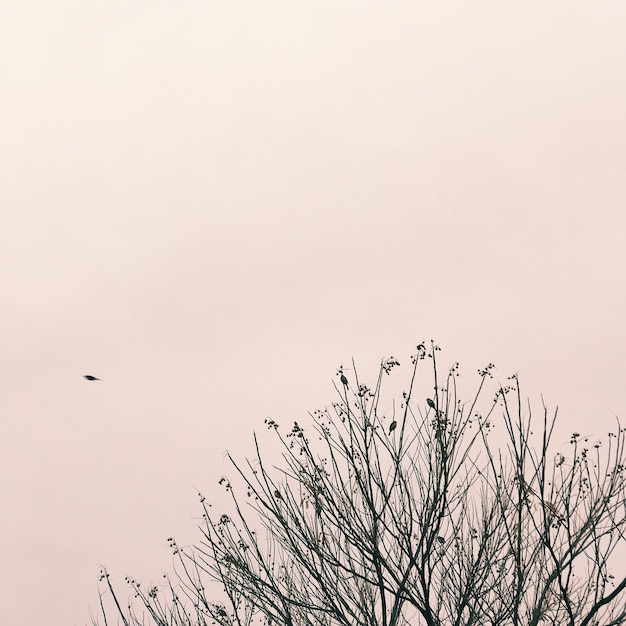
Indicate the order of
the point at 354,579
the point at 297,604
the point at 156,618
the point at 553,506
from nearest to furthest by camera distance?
1. the point at 553,506
2. the point at 297,604
3. the point at 354,579
4. the point at 156,618

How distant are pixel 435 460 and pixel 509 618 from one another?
193cm

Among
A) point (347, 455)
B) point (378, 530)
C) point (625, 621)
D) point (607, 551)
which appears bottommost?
point (625, 621)

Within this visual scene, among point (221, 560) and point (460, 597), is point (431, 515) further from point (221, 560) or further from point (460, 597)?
point (221, 560)

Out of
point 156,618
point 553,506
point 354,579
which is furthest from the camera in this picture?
point 156,618

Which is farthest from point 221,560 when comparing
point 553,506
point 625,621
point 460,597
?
point 625,621

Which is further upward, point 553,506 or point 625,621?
point 553,506

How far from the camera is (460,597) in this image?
9234 millimetres

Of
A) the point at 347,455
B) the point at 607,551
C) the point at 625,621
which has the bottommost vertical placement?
the point at 625,621

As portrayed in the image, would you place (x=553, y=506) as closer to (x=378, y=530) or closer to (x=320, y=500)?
(x=378, y=530)

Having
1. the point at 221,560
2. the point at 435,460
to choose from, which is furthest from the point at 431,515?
the point at 221,560

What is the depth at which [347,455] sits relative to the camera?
9.15 meters

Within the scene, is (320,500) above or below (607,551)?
above

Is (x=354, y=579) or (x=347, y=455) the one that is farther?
(x=354, y=579)

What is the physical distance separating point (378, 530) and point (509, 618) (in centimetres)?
171
